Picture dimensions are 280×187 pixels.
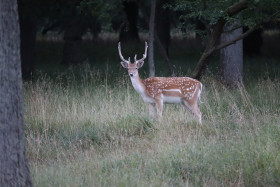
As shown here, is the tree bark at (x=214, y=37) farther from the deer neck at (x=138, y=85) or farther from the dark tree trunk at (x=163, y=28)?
the dark tree trunk at (x=163, y=28)

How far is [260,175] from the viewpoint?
5.95 meters

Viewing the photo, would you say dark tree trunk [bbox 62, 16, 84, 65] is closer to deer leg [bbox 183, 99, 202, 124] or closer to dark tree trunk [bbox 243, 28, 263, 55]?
dark tree trunk [bbox 243, 28, 263, 55]

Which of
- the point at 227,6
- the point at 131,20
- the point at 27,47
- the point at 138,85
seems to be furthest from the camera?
the point at 131,20

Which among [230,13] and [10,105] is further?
[230,13]

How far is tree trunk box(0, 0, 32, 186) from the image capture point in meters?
5.25

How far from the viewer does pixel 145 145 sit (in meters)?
7.38

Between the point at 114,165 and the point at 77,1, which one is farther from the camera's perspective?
the point at 77,1

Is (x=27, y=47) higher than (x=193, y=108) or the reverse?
higher

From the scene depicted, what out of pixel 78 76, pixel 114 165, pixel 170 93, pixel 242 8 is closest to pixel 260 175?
pixel 114 165

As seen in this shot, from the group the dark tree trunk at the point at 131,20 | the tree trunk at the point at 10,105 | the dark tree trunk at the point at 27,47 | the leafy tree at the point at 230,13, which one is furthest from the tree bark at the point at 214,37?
the dark tree trunk at the point at 131,20

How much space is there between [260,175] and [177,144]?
59.1 inches

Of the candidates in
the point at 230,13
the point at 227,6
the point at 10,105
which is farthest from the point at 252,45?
the point at 10,105

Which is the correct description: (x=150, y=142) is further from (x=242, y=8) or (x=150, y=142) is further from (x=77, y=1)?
(x=77, y=1)

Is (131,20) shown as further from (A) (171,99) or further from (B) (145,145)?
(B) (145,145)
